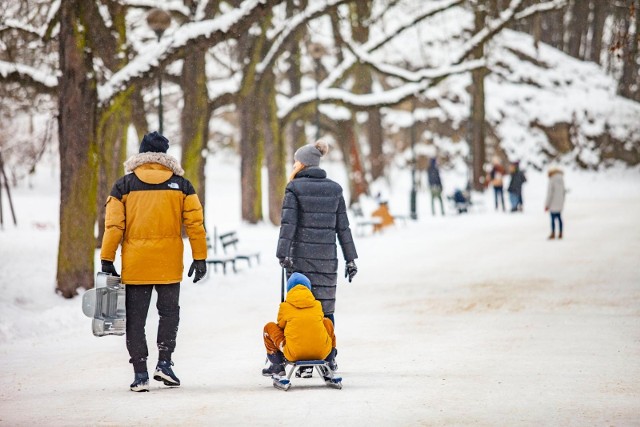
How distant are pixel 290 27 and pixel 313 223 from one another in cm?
1713

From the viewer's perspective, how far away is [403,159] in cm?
5266

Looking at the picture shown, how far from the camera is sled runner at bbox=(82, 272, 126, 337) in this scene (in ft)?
24.3

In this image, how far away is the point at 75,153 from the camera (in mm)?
14078

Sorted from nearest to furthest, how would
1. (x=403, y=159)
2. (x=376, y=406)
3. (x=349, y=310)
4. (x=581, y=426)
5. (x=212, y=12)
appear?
(x=581, y=426)
(x=376, y=406)
(x=349, y=310)
(x=212, y=12)
(x=403, y=159)

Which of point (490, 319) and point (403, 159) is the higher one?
point (403, 159)

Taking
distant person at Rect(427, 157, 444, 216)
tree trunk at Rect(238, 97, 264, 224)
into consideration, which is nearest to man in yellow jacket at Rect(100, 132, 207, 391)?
tree trunk at Rect(238, 97, 264, 224)

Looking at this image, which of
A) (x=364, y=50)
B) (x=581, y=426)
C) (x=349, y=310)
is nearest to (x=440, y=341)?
(x=349, y=310)

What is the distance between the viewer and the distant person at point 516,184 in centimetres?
3191

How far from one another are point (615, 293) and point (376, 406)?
856cm

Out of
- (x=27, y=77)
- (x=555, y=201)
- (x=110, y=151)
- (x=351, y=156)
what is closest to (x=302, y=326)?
(x=27, y=77)

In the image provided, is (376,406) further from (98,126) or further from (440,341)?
(98,126)

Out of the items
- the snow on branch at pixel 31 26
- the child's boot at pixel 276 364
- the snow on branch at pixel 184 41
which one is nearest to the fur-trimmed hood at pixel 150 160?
the child's boot at pixel 276 364

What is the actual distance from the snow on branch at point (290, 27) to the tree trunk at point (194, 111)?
2.53 m

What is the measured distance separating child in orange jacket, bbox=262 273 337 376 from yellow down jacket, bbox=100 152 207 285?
759mm
